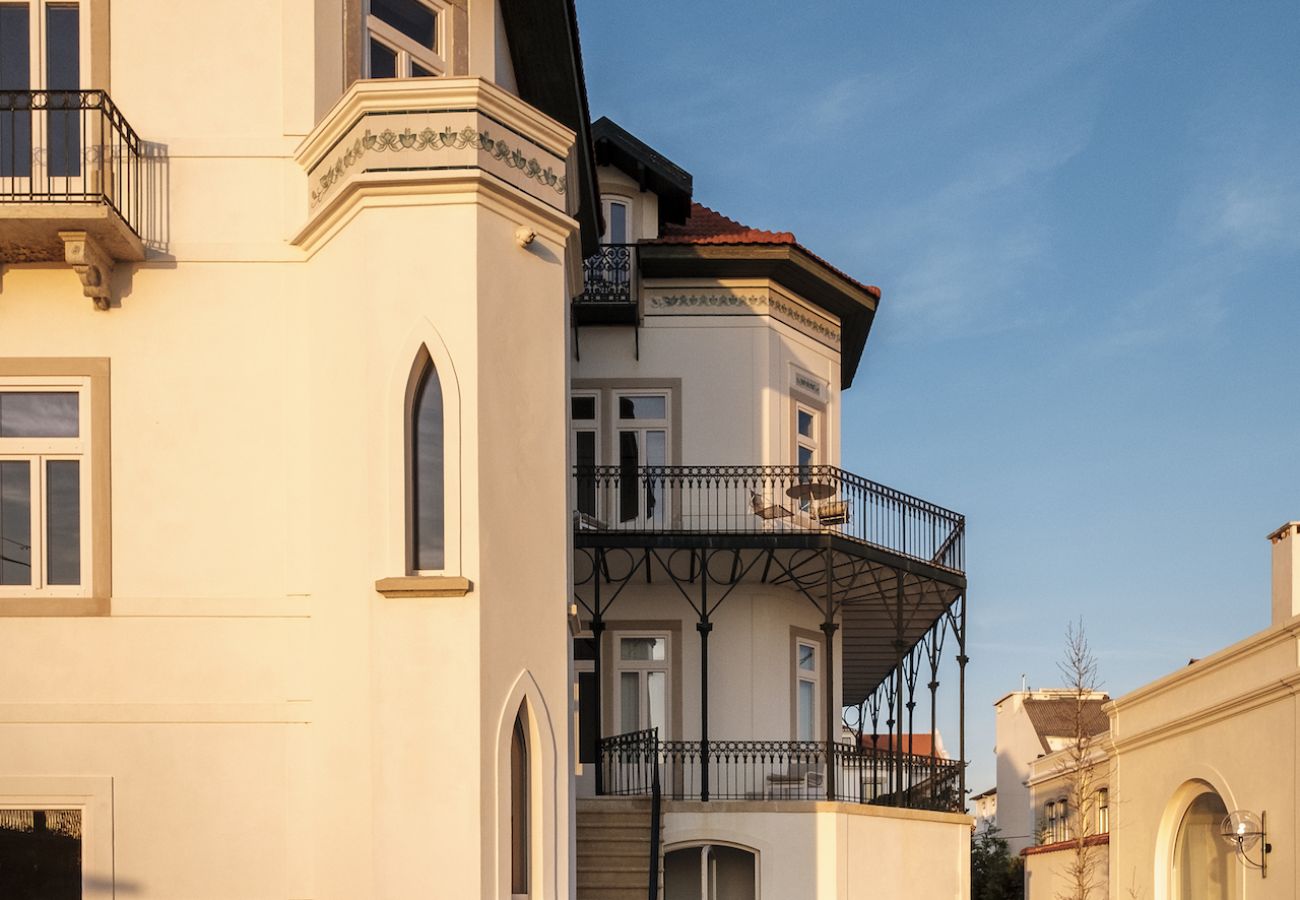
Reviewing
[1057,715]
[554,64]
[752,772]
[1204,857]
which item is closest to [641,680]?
[752,772]

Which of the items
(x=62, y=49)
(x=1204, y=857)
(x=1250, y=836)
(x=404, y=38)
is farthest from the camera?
(x=1204, y=857)

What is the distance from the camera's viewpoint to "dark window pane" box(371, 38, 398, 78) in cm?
1324

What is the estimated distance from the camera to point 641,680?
2388 centimetres

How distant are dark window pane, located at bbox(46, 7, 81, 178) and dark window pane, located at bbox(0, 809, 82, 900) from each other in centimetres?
463

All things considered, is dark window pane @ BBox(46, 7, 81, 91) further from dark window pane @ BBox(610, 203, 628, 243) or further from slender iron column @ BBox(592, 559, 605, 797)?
dark window pane @ BBox(610, 203, 628, 243)

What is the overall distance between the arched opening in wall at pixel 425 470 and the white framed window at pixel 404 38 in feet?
9.62

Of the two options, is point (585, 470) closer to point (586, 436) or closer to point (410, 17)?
point (586, 436)

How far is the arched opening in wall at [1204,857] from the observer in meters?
23.3

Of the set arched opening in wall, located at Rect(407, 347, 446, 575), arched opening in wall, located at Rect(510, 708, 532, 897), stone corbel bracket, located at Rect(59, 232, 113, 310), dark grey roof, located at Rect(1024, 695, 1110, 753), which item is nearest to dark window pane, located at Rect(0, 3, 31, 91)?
stone corbel bracket, located at Rect(59, 232, 113, 310)

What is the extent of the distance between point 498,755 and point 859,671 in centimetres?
2304

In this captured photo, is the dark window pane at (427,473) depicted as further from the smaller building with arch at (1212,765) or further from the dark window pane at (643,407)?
the dark window pane at (643,407)

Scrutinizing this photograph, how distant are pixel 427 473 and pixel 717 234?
14489mm

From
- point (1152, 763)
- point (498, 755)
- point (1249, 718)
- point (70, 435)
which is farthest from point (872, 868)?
point (70, 435)

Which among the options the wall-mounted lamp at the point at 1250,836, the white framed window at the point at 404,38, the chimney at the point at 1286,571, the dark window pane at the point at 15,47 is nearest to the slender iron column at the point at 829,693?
the wall-mounted lamp at the point at 1250,836
